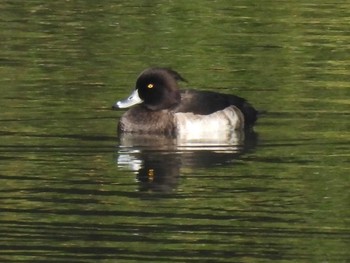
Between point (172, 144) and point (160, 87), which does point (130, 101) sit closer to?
point (160, 87)

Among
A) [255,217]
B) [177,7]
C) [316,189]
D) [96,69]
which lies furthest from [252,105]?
[177,7]

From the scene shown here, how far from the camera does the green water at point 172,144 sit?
13203 mm

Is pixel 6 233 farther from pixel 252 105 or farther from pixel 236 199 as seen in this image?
pixel 252 105

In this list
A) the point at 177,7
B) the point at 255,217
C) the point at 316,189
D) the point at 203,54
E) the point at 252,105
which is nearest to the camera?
the point at 255,217

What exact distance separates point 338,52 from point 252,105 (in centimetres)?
462

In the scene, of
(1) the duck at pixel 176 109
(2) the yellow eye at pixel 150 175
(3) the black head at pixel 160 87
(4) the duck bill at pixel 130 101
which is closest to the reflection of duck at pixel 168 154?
(2) the yellow eye at pixel 150 175

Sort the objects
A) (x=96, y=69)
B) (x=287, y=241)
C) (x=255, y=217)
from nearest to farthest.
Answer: (x=287, y=241)
(x=255, y=217)
(x=96, y=69)

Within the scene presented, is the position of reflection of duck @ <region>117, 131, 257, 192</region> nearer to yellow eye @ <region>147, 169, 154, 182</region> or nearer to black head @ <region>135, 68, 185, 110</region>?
yellow eye @ <region>147, 169, 154, 182</region>

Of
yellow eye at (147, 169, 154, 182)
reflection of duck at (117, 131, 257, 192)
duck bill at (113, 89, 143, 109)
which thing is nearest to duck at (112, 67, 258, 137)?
duck bill at (113, 89, 143, 109)

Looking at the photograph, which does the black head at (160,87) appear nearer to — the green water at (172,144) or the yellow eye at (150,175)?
the green water at (172,144)

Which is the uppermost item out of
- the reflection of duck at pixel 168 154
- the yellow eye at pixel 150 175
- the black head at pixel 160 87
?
the black head at pixel 160 87

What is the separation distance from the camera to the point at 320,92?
20875mm

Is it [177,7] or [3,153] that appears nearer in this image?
[3,153]

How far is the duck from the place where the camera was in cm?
1922
